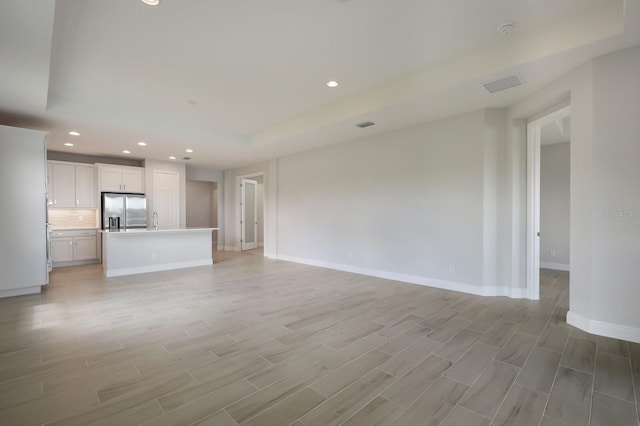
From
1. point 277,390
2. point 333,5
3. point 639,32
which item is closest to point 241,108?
point 333,5

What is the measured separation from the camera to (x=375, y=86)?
423cm

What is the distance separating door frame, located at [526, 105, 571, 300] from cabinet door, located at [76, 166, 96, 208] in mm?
9365

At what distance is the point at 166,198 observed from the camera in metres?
8.40

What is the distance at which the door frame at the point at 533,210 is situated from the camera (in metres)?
4.13

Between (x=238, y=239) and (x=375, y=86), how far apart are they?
23.8ft

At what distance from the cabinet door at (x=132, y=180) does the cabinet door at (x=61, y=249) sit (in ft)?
5.84

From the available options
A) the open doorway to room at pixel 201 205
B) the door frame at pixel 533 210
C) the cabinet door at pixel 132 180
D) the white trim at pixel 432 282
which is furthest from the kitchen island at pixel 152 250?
the door frame at pixel 533 210

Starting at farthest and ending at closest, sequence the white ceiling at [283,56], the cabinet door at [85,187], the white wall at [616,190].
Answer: the cabinet door at [85,187] < the white wall at [616,190] < the white ceiling at [283,56]

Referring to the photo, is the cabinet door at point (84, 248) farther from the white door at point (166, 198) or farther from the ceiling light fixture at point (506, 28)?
the ceiling light fixture at point (506, 28)

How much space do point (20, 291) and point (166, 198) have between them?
13.9 feet

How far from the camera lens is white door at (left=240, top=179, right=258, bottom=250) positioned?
9.80 m

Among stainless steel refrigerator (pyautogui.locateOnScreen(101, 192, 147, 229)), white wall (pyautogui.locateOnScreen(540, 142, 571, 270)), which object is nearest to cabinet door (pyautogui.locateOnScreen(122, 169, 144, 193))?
stainless steel refrigerator (pyautogui.locateOnScreen(101, 192, 147, 229))

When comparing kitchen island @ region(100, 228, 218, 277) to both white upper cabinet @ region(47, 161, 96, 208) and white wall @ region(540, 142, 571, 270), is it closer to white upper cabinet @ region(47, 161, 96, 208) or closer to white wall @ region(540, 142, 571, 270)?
white upper cabinet @ region(47, 161, 96, 208)

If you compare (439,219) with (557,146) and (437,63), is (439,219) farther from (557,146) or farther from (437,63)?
(557,146)
